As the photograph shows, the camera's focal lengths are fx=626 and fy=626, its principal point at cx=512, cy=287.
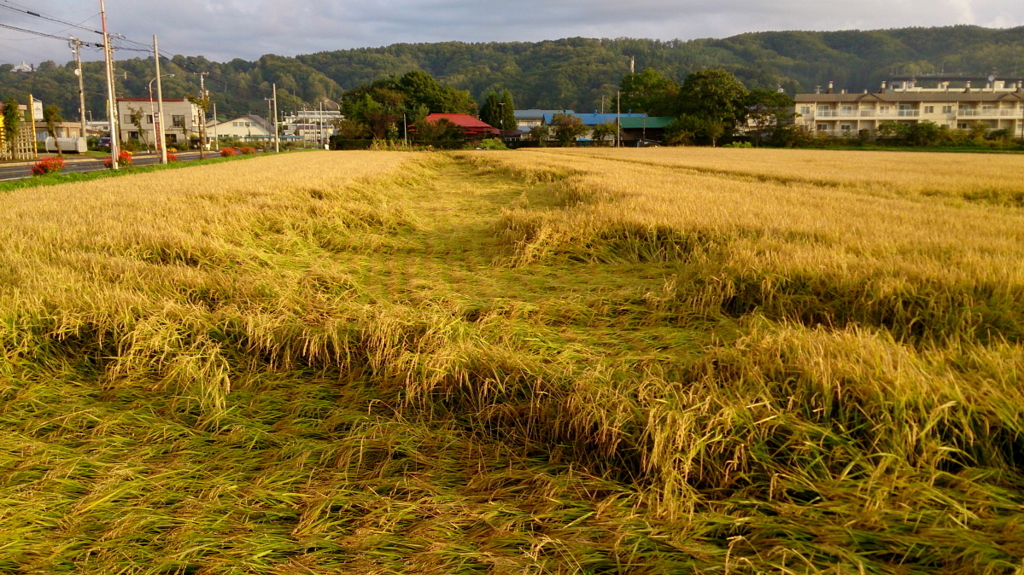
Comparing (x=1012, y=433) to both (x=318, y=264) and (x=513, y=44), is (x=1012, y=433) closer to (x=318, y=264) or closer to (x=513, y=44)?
(x=318, y=264)

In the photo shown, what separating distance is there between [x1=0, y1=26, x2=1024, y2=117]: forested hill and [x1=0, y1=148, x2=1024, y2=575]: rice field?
118693 mm

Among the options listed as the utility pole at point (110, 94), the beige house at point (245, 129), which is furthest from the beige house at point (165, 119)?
the utility pole at point (110, 94)

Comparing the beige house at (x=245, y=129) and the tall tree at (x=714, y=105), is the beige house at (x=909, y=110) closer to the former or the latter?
the tall tree at (x=714, y=105)

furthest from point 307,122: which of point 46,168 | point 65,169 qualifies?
point 46,168

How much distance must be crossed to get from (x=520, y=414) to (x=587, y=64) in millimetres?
149507

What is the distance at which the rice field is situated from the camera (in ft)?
6.15

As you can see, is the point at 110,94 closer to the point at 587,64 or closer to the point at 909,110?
the point at 909,110

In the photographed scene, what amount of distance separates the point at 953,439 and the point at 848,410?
1.05 feet

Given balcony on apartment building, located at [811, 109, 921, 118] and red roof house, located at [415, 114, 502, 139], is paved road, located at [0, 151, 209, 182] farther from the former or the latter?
balcony on apartment building, located at [811, 109, 921, 118]

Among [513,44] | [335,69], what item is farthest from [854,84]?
[335,69]

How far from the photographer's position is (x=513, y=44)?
168 metres

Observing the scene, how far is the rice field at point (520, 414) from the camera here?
A: 1876 millimetres

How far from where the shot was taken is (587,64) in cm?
14212

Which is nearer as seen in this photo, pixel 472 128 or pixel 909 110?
pixel 472 128
